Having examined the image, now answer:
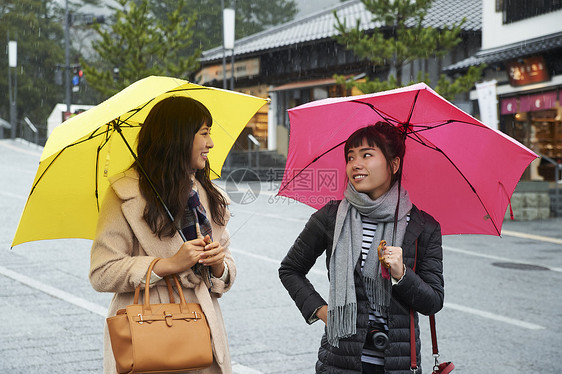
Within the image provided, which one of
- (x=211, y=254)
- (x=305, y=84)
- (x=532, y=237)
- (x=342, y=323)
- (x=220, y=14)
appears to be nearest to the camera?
→ (x=211, y=254)

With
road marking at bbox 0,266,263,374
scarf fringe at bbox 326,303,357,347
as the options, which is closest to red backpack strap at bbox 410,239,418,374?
scarf fringe at bbox 326,303,357,347

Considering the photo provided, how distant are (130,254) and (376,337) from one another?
1.01 meters

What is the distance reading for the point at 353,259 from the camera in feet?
9.21

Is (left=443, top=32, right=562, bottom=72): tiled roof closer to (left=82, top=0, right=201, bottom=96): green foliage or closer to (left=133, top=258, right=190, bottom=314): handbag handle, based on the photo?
(left=82, top=0, right=201, bottom=96): green foliage

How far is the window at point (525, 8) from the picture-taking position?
20.0 metres

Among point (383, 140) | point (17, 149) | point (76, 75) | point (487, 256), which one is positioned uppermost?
point (76, 75)

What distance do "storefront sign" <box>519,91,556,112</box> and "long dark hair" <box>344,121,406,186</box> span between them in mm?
19006

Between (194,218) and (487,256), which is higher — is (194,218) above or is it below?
above

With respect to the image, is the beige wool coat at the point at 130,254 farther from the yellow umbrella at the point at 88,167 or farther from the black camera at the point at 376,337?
the black camera at the point at 376,337

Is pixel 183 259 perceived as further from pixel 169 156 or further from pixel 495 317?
pixel 495 317

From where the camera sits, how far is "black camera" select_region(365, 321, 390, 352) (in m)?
2.75

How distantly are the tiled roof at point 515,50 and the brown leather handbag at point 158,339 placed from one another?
1779cm

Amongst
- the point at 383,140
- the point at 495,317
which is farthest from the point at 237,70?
the point at 383,140

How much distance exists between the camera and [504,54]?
822 inches
